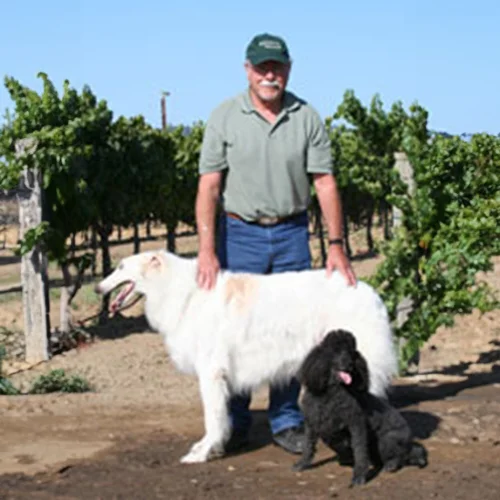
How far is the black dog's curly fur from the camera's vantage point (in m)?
5.17

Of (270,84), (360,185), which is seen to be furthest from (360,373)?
(360,185)

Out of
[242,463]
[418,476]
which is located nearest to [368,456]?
[418,476]

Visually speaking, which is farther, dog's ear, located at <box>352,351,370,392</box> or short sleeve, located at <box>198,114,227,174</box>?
short sleeve, located at <box>198,114,227,174</box>

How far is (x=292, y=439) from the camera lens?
6047 millimetres

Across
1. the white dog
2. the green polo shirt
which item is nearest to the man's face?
the green polo shirt

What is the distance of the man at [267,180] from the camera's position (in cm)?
581

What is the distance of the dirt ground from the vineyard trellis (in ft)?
3.08

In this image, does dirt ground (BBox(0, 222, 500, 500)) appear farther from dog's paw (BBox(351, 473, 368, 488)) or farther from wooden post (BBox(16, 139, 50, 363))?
wooden post (BBox(16, 139, 50, 363))

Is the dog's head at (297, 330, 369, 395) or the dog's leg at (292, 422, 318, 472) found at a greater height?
the dog's head at (297, 330, 369, 395)

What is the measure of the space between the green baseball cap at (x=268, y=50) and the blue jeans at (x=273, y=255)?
96 cm

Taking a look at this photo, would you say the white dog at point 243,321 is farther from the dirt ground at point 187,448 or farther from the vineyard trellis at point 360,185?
the vineyard trellis at point 360,185

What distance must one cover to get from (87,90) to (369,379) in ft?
41.4

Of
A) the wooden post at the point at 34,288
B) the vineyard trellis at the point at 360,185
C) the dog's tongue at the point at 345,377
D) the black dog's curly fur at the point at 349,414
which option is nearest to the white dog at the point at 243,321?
the black dog's curly fur at the point at 349,414

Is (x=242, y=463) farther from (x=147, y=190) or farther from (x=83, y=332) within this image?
(x=147, y=190)
